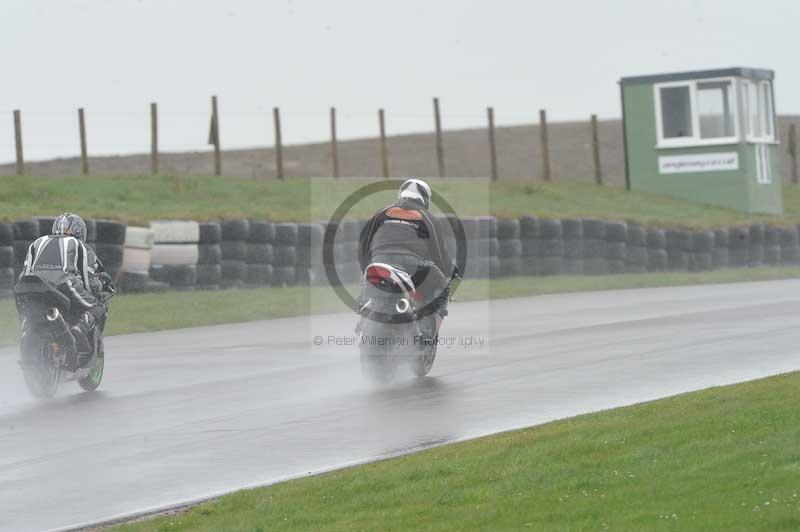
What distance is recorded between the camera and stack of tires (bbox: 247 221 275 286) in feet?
80.4

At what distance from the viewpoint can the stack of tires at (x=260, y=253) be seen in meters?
24.5

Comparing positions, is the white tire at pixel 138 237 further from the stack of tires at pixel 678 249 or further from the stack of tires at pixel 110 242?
the stack of tires at pixel 678 249

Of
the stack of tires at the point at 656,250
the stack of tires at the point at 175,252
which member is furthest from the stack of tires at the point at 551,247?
the stack of tires at the point at 175,252

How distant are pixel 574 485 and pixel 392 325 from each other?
5.59 meters

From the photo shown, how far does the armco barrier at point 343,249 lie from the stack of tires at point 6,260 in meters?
0.01

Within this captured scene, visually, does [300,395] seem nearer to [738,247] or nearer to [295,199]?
[738,247]

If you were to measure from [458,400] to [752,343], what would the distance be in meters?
4.27

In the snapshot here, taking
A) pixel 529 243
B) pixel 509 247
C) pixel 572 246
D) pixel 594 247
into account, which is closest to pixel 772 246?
pixel 594 247

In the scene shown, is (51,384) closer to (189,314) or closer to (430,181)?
(189,314)

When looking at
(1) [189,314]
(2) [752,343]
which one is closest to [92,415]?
(2) [752,343]

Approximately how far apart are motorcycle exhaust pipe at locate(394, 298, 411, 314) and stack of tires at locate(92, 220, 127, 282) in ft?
31.3

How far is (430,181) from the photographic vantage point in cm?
3684

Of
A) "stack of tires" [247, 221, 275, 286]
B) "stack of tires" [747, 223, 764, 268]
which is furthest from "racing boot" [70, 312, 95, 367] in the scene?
"stack of tires" [747, 223, 764, 268]

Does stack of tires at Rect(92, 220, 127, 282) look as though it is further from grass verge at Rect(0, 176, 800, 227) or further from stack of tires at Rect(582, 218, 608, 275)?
stack of tires at Rect(582, 218, 608, 275)
